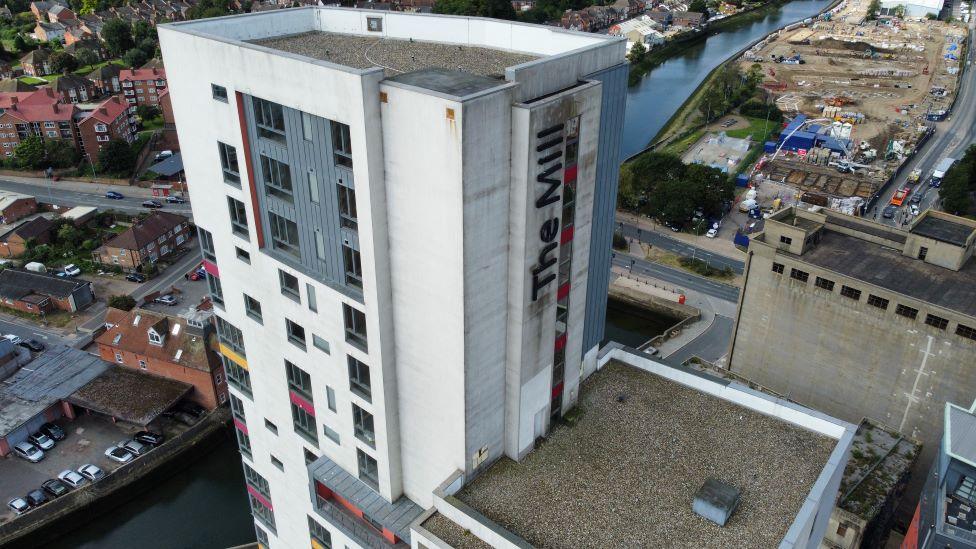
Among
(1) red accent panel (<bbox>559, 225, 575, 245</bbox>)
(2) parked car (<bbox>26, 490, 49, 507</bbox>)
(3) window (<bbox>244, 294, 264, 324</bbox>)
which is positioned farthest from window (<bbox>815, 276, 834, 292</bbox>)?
(2) parked car (<bbox>26, 490, 49, 507</bbox>)

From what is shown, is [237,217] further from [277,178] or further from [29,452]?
[29,452]

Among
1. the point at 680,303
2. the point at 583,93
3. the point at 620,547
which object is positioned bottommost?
the point at 680,303

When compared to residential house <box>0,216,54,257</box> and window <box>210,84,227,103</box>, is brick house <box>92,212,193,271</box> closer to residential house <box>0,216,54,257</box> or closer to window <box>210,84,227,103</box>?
residential house <box>0,216,54,257</box>

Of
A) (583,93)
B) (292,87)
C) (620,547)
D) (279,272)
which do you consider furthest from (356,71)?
(620,547)

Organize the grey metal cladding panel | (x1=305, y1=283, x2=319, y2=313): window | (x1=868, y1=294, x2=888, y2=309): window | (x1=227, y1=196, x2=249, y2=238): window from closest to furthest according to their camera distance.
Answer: the grey metal cladding panel
(x1=305, y1=283, x2=319, y2=313): window
(x1=227, y1=196, x2=249, y2=238): window
(x1=868, y1=294, x2=888, y2=309): window

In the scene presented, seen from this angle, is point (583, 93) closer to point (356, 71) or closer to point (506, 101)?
point (506, 101)

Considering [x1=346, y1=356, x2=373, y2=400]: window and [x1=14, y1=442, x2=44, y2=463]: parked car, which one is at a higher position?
[x1=346, y1=356, x2=373, y2=400]: window

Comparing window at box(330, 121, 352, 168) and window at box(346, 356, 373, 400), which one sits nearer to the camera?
window at box(330, 121, 352, 168)
